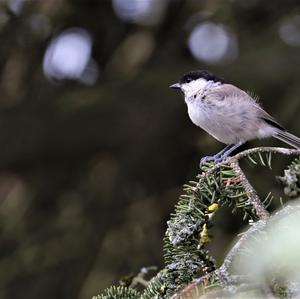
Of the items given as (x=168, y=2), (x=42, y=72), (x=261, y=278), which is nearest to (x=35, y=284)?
(x=42, y=72)

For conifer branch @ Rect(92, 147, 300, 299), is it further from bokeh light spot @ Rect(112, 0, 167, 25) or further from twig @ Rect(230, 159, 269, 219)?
bokeh light spot @ Rect(112, 0, 167, 25)

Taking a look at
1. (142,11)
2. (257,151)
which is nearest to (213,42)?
(142,11)

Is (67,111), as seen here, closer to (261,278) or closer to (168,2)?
(168,2)

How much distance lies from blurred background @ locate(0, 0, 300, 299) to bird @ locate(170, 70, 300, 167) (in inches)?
18.3

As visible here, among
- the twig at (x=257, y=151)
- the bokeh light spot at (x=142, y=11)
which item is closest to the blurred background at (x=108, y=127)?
the bokeh light spot at (x=142, y=11)

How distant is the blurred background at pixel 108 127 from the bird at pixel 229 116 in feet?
1.53

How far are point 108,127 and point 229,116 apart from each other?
0.98m

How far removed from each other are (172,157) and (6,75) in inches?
48.7

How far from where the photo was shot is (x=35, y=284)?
3473mm

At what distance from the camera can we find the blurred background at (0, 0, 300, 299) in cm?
352

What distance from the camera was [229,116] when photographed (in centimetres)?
296

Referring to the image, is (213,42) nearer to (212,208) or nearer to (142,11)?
(142,11)

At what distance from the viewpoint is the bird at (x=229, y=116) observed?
9.53 ft

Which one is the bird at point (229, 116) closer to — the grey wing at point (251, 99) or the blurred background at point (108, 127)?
the grey wing at point (251, 99)
